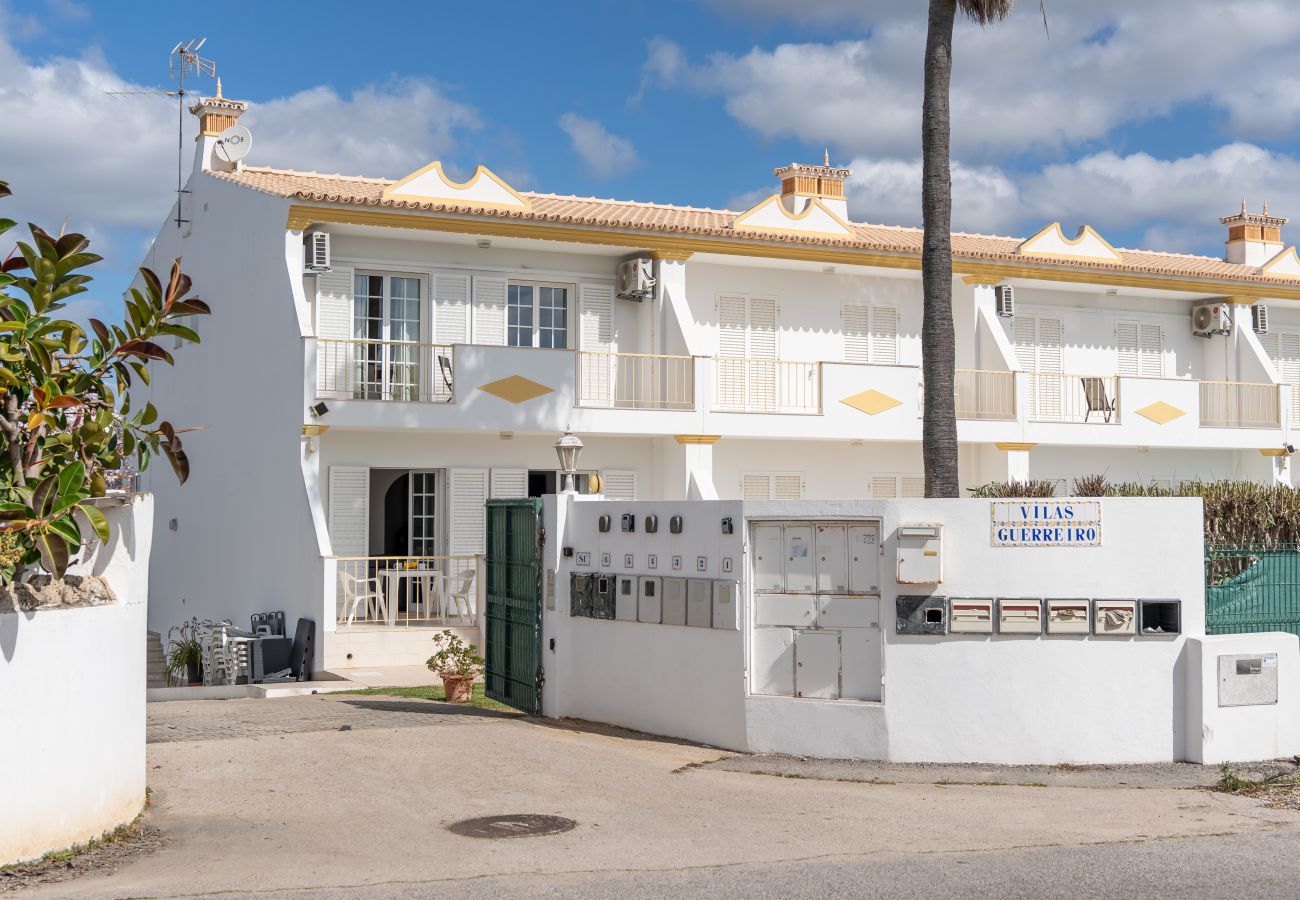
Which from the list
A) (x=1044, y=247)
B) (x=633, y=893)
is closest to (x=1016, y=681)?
(x=633, y=893)

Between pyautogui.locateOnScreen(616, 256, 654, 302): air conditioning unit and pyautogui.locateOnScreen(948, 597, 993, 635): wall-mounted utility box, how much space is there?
38.0ft

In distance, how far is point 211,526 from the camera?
78.4 ft

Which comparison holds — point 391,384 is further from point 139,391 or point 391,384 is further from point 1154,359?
point 1154,359

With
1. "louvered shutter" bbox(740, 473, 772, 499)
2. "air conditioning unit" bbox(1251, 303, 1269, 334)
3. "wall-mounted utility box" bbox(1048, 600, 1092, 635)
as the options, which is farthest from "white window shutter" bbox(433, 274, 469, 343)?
"air conditioning unit" bbox(1251, 303, 1269, 334)

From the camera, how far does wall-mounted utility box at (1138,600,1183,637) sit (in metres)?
11.5

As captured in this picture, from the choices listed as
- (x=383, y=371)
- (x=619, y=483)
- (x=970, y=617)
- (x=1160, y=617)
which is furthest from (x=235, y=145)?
(x=1160, y=617)

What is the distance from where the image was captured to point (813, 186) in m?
26.5

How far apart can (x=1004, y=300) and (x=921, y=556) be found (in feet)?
47.3

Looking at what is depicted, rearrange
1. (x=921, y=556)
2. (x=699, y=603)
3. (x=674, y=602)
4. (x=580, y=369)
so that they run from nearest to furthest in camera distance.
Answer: (x=921, y=556), (x=699, y=603), (x=674, y=602), (x=580, y=369)

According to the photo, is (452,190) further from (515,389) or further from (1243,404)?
(1243,404)

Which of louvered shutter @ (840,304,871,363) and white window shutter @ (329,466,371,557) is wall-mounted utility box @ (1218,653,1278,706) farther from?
louvered shutter @ (840,304,871,363)

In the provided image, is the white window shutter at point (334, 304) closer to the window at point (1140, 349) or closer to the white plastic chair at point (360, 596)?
the white plastic chair at point (360, 596)

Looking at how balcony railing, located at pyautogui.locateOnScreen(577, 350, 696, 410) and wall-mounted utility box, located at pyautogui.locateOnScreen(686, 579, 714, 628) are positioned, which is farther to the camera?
balcony railing, located at pyautogui.locateOnScreen(577, 350, 696, 410)

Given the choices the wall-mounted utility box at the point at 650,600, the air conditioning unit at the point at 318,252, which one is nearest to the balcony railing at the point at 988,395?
the air conditioning unit at the point at 318,252
